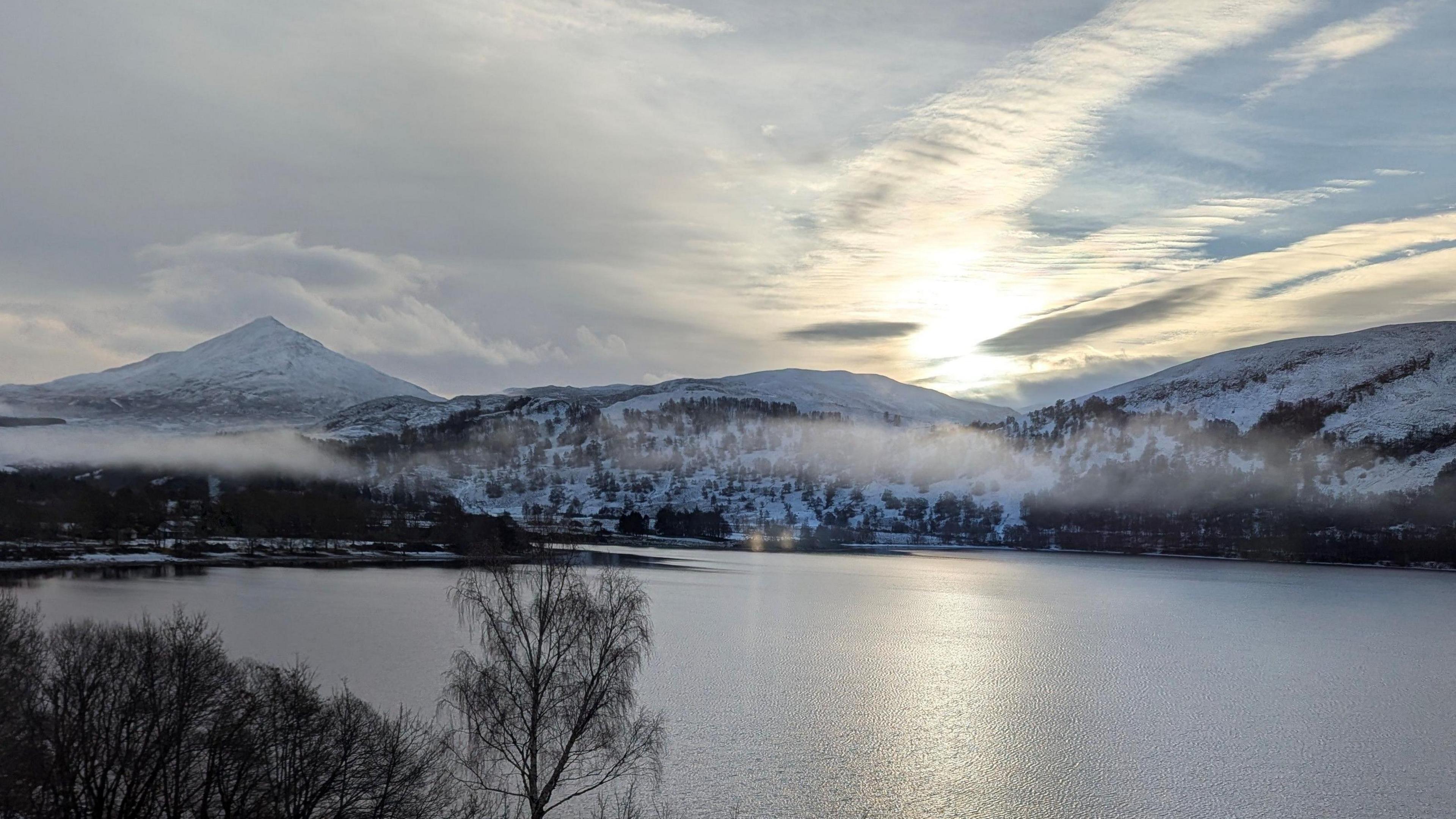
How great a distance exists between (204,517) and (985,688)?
134 meters

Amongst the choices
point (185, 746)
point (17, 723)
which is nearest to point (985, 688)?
point (185, 746)

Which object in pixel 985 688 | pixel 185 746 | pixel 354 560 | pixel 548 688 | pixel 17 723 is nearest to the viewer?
pixel 17 723

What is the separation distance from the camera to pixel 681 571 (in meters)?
114

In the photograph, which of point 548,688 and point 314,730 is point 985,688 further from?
point 314,730

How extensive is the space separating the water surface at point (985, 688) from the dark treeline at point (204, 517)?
39629 mm

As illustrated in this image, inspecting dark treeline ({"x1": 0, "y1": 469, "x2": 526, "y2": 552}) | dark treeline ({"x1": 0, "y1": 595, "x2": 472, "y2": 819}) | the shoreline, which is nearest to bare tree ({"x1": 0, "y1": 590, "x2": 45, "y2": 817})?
dark treeline ({"x1": 0, "y1": 595, "x2": 472, "y2": 819})

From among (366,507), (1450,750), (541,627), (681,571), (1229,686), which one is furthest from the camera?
(366,507)

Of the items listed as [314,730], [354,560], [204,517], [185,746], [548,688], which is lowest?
[354,560]

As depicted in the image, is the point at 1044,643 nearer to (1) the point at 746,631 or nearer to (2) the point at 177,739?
(1) the point at 746,631

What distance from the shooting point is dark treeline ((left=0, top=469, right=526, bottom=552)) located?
118438 millimetres

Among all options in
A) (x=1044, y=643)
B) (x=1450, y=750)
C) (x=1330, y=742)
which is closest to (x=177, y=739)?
(x=1330, y=742)

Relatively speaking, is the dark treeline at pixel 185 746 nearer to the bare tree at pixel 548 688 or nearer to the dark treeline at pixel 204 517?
the bare tree at pixel 548 688

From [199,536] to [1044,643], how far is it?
121m

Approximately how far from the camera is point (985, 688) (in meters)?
44.7
